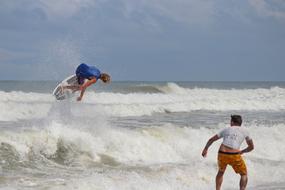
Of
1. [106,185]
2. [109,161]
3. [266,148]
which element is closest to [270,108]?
[266,148]

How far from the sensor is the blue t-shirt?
560 inches

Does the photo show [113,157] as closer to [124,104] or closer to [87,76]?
[87,76]

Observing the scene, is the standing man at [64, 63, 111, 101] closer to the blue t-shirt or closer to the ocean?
the blue t-shirt

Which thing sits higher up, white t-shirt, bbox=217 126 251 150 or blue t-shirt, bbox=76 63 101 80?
blue t-shirt, bbox=76 63 101 80

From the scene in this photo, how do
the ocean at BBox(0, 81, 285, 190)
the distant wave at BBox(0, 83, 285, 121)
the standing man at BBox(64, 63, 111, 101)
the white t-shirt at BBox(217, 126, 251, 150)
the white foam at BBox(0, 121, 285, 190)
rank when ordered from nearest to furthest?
the white t-shirt at BBox(217, 126, 251, 150), the ocean at BBox(0, 81, 285, 190), the white foam at BBox(0, 121, 285, 190), the standing man at BBox(64, 63, 111, 101), the distant wave at BBox(0, 83, 285, 121)

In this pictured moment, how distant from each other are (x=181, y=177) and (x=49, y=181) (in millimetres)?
2928

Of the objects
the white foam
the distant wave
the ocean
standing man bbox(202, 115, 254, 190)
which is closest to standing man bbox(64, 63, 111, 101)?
the ocean

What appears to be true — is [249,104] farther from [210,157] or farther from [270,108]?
[210,157]

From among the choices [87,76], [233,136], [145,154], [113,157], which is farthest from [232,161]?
[87,76]

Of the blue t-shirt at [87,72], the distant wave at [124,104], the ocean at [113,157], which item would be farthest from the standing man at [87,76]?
the distant wave at [124,104]

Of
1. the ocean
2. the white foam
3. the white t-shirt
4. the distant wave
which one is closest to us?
the white t-shirt

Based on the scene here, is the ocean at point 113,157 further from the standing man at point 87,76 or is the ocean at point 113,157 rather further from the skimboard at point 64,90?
the standing man at point 87,76

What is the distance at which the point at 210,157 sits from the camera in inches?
595

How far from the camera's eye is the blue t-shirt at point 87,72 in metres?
14.2
